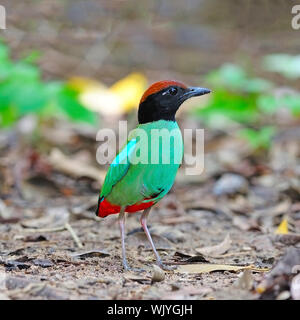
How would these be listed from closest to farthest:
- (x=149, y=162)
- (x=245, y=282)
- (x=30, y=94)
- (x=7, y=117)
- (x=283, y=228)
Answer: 1. (x=245, y=282)
2. (x=149, y=162)
3. (x=283, y=228)
4. (x=30, y=94)
5. (x=7, y=117)

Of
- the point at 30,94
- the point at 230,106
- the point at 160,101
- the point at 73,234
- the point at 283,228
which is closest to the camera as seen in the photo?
the point at 160,101

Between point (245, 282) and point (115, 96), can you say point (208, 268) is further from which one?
point (115, 96)

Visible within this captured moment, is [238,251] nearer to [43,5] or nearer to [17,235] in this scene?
[17,235]

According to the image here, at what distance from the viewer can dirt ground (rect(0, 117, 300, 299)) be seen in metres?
3.55

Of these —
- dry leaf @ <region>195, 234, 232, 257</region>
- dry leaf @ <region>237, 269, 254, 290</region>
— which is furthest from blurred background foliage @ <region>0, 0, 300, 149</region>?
dry leaf @ <region>237, 269, 254, 290</region>

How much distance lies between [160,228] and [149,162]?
145 centimetres

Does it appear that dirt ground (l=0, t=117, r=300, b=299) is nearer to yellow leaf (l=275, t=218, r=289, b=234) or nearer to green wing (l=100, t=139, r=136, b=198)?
yellow leaf (l=275, t=218, r=289, b=234)

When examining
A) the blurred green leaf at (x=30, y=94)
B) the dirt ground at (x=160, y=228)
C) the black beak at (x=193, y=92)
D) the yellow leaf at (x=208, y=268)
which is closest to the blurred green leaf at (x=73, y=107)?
the blurred green leaf at (x=30, y=94)

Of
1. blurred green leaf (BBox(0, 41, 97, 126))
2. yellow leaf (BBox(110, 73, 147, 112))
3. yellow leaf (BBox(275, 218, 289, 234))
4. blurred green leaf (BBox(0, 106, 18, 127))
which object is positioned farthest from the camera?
yellow leaf (BBox(110, 73, 147, 112))

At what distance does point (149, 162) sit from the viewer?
4.37 meters

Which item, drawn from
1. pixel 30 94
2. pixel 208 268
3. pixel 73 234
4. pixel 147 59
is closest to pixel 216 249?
pixel 208 268

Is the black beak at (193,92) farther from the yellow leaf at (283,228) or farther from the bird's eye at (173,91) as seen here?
the yellow leaf at (283,228)

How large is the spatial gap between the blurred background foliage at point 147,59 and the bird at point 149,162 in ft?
8.26

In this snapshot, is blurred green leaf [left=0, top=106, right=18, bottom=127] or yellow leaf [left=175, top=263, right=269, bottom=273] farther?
blurred green leaf [left=0, top=106, right=18, bottom=127]
